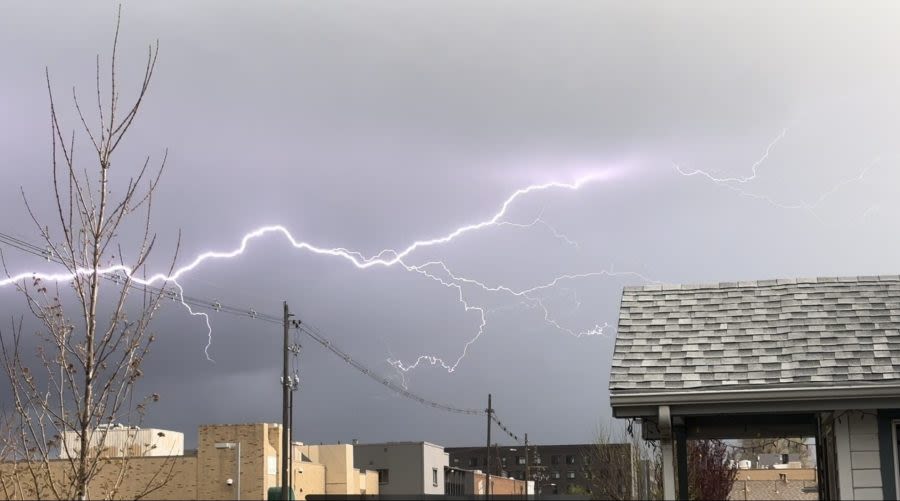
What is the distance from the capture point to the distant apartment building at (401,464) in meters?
85.6

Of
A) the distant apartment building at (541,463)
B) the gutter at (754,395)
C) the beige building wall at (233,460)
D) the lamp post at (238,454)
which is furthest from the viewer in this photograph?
the distant apartment building at (541,463)

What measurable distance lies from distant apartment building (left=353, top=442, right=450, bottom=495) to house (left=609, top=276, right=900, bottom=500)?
69.7 meters

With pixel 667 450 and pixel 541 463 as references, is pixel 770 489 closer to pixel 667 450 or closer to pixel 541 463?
pixel 667 450

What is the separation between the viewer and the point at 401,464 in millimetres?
86750

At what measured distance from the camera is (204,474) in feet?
177

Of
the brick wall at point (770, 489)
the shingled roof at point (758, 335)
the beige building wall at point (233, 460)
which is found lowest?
the brick wall at point (770, 489)

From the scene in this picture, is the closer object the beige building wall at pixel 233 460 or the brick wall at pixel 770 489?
the brick wall at pixel 770 489

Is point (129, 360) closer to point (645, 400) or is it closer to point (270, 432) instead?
point (645, 400)

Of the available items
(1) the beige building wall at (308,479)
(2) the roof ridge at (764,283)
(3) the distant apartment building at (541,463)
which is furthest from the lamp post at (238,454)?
(3) the distant apartment building at (541,463)

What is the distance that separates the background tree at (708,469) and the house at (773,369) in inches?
273

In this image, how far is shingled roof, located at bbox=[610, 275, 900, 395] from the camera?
14.7 metres

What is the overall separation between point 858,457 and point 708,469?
13689mm

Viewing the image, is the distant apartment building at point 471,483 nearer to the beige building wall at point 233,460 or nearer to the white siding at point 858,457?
the beige building wall at point 233,460

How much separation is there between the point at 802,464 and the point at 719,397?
2432 inches
